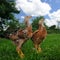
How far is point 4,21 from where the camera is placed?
2164cm

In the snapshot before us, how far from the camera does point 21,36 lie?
8.27m

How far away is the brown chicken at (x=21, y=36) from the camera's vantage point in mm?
8172

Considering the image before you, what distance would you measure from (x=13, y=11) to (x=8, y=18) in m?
0.60

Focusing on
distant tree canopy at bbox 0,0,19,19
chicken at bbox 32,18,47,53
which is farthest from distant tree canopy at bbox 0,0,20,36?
chicken at bbox 32,18,47,53

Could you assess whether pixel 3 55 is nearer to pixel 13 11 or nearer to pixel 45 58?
pixel 45 58

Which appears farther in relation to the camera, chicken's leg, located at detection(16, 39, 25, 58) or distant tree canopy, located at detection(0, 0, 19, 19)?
distant tree canopy, located at detection(0, 0, 19, 19)

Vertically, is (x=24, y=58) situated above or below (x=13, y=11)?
below

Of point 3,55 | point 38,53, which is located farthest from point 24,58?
point 3,55

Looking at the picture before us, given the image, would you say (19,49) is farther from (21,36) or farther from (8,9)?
(8,9)

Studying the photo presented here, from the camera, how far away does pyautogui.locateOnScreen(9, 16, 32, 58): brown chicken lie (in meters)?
8.17

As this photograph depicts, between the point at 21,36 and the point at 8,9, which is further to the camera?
the point at 8,9

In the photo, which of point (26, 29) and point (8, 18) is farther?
point (8, 18)

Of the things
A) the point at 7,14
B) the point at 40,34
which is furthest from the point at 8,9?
the point at 40,34

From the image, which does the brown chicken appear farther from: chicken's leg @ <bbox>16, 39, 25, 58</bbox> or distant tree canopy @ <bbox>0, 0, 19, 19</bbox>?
distant tree canopy @ <bbox>0, 0, 19, 19</bbox>
